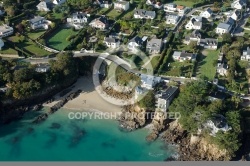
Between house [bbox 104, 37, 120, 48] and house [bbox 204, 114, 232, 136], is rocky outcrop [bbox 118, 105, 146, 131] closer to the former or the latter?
house [bbox 204, 114, 232, 136]

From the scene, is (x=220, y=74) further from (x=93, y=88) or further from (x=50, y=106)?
(x=50, y=106)

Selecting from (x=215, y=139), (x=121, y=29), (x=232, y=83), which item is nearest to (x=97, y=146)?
(x=215, y=139)

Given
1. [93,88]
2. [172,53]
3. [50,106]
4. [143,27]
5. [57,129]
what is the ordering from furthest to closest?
1. [143,27]
2. [172,53]
3. [93,88]
4. [50,106]
5. [57,129]

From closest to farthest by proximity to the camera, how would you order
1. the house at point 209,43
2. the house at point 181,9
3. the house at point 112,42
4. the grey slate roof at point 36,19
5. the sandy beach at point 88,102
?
the sandy beach at point 88,102
the house at point 209,43
the house at point 112,42
the grey slate roof at point 36,19
the house at point 181,9

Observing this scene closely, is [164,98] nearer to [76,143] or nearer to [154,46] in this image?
[76,143]

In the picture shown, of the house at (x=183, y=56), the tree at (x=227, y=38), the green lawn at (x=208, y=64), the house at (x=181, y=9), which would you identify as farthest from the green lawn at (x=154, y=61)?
the house at (x=181, y=9)

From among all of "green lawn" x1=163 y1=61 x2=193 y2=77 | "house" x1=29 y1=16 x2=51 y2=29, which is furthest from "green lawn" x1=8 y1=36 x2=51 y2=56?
"green lawn" x1=163 y1=61 x2=193 y2=77

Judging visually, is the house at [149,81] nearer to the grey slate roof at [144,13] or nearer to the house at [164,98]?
the house at [164,98]
